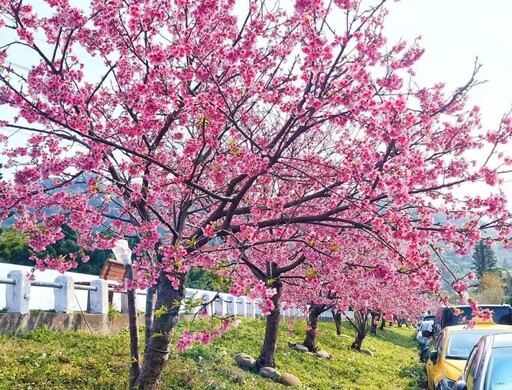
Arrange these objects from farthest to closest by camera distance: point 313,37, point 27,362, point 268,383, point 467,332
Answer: point 268,383 → point 467,332 → point 27,362 → point 313,37

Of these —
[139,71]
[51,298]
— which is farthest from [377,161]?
[51,298]

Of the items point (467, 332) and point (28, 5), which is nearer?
point (28, 5)

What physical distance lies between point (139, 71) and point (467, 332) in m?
7.74

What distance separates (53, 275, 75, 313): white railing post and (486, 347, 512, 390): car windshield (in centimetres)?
904

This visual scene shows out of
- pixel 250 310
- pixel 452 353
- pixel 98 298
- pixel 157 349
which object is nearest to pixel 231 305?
pixel 250 310

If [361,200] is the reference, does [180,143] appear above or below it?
above

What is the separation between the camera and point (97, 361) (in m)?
9.68

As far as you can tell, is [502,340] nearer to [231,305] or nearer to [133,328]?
[133,328]

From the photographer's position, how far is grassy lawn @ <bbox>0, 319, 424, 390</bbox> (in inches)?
333

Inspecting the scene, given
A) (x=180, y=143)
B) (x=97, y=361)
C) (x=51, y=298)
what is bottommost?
(x=97, y=361)

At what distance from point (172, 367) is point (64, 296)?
9.94 feet

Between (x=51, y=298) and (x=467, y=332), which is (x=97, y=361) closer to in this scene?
(x=51, y=298)

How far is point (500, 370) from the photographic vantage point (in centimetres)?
533

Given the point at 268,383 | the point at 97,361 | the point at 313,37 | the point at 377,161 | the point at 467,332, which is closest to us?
the point at 313,37
